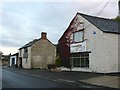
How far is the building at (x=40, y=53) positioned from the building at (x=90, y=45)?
18.2 metres

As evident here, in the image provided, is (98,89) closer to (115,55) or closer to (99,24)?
(115,55)

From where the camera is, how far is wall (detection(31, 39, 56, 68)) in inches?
2191

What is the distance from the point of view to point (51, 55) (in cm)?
5828

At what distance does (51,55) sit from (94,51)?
28662 millimetres

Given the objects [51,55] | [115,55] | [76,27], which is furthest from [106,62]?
[51,55]

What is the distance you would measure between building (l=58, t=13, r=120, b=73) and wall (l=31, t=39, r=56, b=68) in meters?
18.2

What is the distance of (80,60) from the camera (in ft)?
111

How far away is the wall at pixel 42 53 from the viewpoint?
183 feet

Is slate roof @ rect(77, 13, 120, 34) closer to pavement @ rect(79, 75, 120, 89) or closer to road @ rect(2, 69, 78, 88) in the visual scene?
pavement @ rect(79, 75, 120, 89)

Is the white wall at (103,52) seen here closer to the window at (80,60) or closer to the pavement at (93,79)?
the window at (80,60)

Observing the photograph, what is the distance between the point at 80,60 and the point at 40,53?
23961 millimetres

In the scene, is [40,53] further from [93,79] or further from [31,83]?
[31,83]

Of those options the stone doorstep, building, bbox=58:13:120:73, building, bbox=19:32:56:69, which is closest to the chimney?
building, bbox=19:32:56:69

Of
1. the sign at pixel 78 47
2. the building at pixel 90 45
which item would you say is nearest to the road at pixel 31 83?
the building at pixel 90 45
